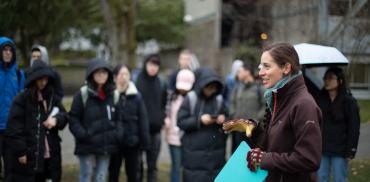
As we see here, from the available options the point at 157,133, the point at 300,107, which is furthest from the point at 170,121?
the point at 300,107

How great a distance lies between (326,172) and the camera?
5395 millimetres

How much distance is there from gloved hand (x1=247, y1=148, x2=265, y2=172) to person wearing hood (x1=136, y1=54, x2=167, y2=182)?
4.05m

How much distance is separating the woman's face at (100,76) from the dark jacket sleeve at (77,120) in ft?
0.89

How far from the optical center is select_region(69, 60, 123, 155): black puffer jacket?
5742 mm

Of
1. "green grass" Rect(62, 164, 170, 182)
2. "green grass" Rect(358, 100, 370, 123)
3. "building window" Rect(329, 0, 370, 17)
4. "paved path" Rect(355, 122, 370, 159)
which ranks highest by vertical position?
"building window" Rect(329, 0, 370, 17)

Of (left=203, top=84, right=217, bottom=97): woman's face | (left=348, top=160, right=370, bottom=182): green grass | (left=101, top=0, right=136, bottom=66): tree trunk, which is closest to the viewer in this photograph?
(left=348, top=160, right=370, bottom=182): green grass

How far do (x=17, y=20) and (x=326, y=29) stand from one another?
4.46m

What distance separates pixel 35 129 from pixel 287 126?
135 inches

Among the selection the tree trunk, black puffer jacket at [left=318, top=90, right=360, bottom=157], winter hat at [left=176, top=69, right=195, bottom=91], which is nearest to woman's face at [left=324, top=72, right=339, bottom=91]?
black puffer jacket at [left=318, top=90, right=360, bottom=157]

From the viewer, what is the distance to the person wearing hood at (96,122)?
18.9 feet

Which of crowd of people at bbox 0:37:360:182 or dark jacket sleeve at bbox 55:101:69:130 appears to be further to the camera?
dark jacket sleeve at bbox 55:101:69:130

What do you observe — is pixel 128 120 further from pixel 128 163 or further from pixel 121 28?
pixel 121 28

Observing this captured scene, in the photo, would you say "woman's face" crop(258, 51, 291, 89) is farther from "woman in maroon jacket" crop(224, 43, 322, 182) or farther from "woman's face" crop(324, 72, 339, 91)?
"woman's face" crop(324, 72, 339, 91)

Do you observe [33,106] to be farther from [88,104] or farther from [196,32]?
[196,32]
